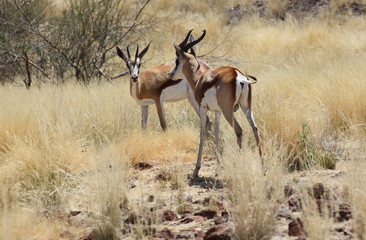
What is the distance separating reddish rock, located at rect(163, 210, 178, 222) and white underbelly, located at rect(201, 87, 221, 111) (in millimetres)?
1653

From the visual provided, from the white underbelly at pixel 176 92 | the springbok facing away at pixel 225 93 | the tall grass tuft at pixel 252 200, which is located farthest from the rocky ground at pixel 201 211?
the white underbelly at pixel 176 92

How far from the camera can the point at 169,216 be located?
4.73 metres

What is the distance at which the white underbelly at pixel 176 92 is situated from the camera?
859 cm

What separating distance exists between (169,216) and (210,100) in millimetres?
1754

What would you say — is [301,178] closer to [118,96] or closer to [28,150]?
[28,150]

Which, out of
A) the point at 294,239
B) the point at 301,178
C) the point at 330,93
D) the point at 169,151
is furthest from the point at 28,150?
the point at 330,93

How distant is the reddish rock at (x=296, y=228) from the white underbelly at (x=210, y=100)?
2.25 m

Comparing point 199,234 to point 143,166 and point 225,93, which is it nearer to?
point 225,93

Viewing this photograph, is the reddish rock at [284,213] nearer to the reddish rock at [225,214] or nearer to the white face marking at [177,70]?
the reddish rock at [225,214]

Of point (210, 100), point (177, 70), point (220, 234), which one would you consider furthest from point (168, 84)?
point (220, 234)

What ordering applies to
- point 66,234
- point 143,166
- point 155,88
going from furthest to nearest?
point 155,88 → point 143,166 → point 66,234

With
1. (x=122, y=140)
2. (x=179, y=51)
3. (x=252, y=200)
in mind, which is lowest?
(x=252, y=200)

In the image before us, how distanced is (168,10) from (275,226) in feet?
67.2

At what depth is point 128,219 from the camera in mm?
4617
